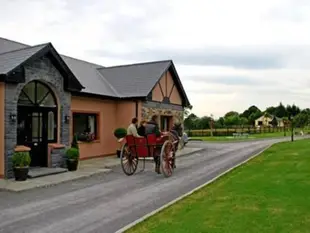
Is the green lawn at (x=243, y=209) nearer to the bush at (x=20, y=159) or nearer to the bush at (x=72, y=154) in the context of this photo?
the bush at (x=72, y=154)

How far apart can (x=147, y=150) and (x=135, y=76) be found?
34.0 feet

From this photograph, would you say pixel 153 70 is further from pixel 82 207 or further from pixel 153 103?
pixel 82 207

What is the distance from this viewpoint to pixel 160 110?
2292 centimetres

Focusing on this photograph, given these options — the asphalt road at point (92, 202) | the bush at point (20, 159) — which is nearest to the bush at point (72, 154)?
the asphalt road at point (92, 202)

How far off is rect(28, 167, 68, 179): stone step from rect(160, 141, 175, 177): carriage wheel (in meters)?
3.60

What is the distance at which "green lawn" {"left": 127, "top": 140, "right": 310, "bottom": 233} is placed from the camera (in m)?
6.26

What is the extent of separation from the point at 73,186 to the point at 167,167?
3306 millimetres

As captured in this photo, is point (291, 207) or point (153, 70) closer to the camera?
point (291, 207)

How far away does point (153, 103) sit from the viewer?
22.1 meters

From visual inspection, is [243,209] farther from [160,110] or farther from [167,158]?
[160,110]

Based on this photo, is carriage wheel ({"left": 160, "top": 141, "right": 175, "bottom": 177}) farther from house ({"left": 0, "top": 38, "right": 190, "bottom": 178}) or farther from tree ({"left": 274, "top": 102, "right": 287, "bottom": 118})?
tree ({"left": 274, "top": 102, "right": 287, "bottom": 118})

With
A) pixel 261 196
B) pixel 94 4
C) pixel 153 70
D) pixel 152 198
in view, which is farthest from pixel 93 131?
pixel 261 196

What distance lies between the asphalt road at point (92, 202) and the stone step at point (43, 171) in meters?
1.55

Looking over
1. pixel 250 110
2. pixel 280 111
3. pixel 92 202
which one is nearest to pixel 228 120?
pixel 280 111
